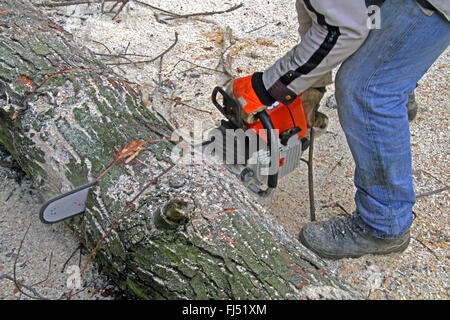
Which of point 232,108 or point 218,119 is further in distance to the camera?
point 218,119

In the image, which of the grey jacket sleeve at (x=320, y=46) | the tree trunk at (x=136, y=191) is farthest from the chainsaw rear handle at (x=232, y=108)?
the tree trunk at (x=136, y=191)

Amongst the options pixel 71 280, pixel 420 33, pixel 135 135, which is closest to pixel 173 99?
pixel 135 135

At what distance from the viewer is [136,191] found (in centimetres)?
143

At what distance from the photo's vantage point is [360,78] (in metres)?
1.46

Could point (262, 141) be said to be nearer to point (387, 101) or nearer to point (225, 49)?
point (387, 101)

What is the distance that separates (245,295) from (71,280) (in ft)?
2.74

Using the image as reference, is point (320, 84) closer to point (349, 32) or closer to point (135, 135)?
point (349, 32)

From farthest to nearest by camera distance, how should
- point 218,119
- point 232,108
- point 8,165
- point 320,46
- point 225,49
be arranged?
point 225,49 < point 218,119 < point 8,165 < point 232,108 < point 320,46

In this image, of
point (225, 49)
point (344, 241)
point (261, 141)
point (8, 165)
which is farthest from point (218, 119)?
point (8, 165)

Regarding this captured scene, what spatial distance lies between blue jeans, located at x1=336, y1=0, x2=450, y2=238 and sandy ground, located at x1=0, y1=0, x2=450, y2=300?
269mm

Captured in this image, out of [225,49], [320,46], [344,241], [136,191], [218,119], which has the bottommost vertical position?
[344,241]

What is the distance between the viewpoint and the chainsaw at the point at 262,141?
1705mm

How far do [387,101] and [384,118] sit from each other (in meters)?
0.07

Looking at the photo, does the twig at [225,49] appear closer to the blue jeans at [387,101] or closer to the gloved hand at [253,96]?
the gloved hand at [253,96]
